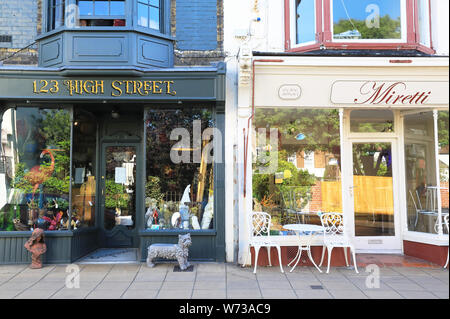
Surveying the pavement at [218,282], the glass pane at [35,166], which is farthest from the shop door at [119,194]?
the pavement at [218,282]

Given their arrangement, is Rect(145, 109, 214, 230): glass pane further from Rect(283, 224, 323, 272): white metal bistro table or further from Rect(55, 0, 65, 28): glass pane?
Rect(55, 0, 65, 28): glass pane

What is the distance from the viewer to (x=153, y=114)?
23.3ft

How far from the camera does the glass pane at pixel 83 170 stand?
23.8 feet

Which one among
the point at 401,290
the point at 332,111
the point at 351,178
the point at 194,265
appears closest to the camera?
the point at 401,290

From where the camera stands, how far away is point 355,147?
764 cm

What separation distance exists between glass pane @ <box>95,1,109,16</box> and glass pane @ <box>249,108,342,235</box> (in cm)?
358

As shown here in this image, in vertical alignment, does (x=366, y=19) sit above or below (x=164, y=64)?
above

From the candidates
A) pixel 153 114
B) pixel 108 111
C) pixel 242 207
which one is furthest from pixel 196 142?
pixel 108 111

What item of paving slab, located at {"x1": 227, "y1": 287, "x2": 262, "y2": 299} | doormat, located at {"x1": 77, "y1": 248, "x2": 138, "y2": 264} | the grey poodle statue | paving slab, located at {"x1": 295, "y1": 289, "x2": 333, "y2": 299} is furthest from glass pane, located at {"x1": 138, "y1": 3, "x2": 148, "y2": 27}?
paving slab, located at {"x1": 295, "y1": 289, "x2": 333, "y2": 299}

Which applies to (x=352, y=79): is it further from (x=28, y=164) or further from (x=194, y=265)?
(x=28, y=164)

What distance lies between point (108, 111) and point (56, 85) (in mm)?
1328

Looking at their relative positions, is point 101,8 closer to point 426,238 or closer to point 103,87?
point 103,87

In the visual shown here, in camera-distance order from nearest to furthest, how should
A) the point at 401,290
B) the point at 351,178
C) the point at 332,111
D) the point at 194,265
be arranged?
the point at 401,290 < the point at 194,265 < the point at 332,111 < the point at 351,178

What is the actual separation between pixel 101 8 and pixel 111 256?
4.95 metres
